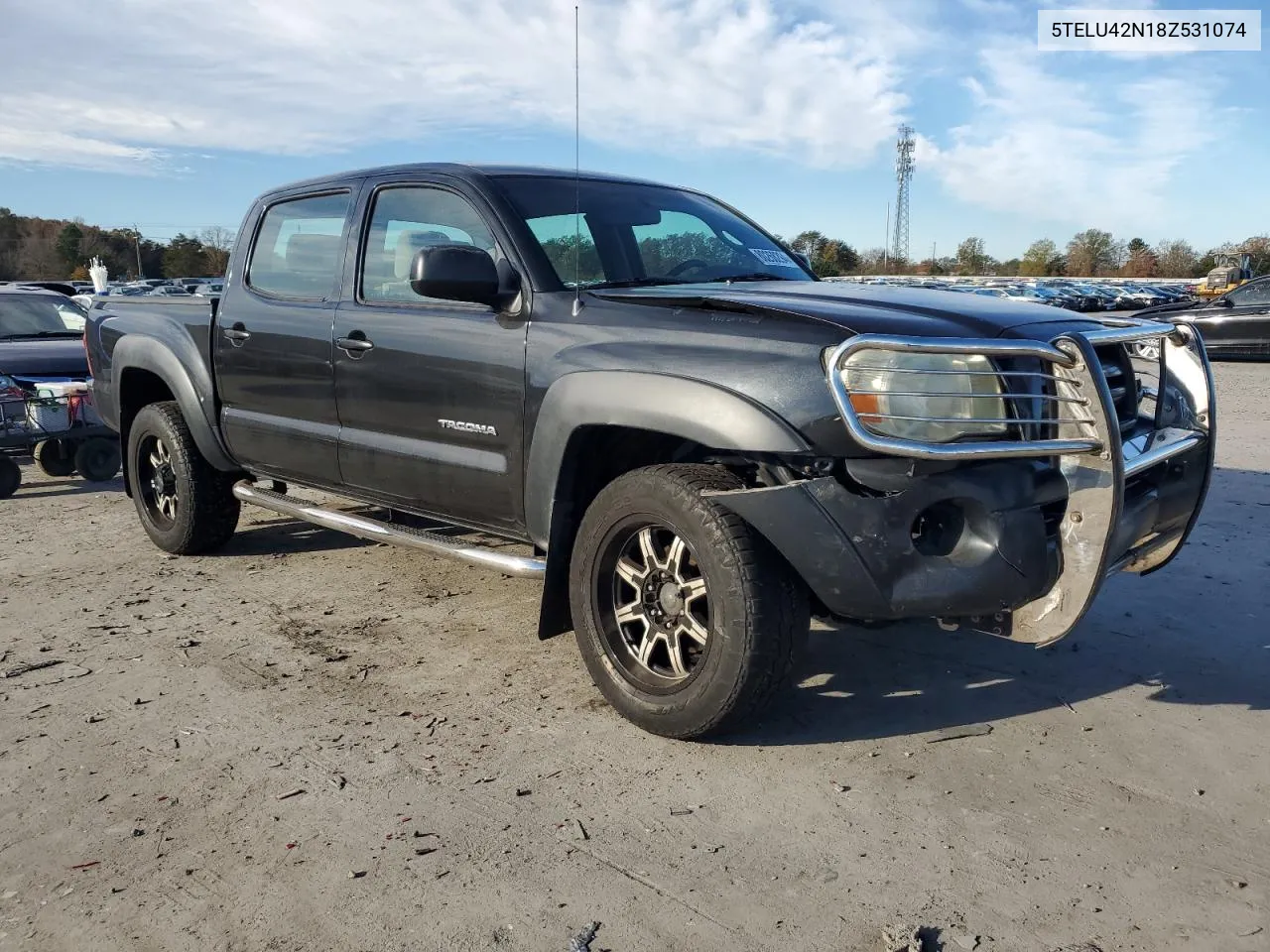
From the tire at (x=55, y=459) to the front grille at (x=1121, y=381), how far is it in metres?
7.48

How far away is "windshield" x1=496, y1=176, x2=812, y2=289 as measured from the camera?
394 centimetres

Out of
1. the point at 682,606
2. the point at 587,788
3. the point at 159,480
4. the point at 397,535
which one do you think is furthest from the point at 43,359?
the point at 587,788

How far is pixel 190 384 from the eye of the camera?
5.27m

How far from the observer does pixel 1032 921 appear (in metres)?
2.40

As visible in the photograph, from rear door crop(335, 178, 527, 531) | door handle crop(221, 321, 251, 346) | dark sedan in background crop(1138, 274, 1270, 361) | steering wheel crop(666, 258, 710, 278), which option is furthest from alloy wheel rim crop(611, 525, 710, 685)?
dark sedan in background crop(1138, 274, 1270, 361)

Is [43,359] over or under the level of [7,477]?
over

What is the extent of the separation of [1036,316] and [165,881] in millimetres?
2851

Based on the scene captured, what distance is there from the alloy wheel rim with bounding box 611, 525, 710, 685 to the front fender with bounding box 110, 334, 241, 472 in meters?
2.72

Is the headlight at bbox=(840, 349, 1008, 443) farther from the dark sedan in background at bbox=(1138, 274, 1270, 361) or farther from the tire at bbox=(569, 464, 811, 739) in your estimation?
the dark sedan in background at bbox=(1138, 274, 1270, 361)

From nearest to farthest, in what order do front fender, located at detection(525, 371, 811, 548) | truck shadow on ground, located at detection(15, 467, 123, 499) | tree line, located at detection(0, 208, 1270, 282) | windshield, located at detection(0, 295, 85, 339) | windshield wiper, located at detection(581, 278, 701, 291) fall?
1. front fender, located at detection(525, 371, 811, 548)
2. windshield wiper, located at detection(581, 278, 701, 291)
3. truck shadow on ground, located at detection(15, 467, 123, 499)
4. windshield, located at detection(0, 295, 85, 339)
5. tree line, located at detection(0, 208, 1270, 282)

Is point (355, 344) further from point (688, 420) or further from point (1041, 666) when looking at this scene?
point (1041, 666)

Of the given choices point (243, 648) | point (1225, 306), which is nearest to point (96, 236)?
point (1225, 306)

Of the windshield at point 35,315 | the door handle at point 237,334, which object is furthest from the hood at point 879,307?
the windshield at point 35,315

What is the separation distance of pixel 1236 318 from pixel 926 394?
16.1 metres
